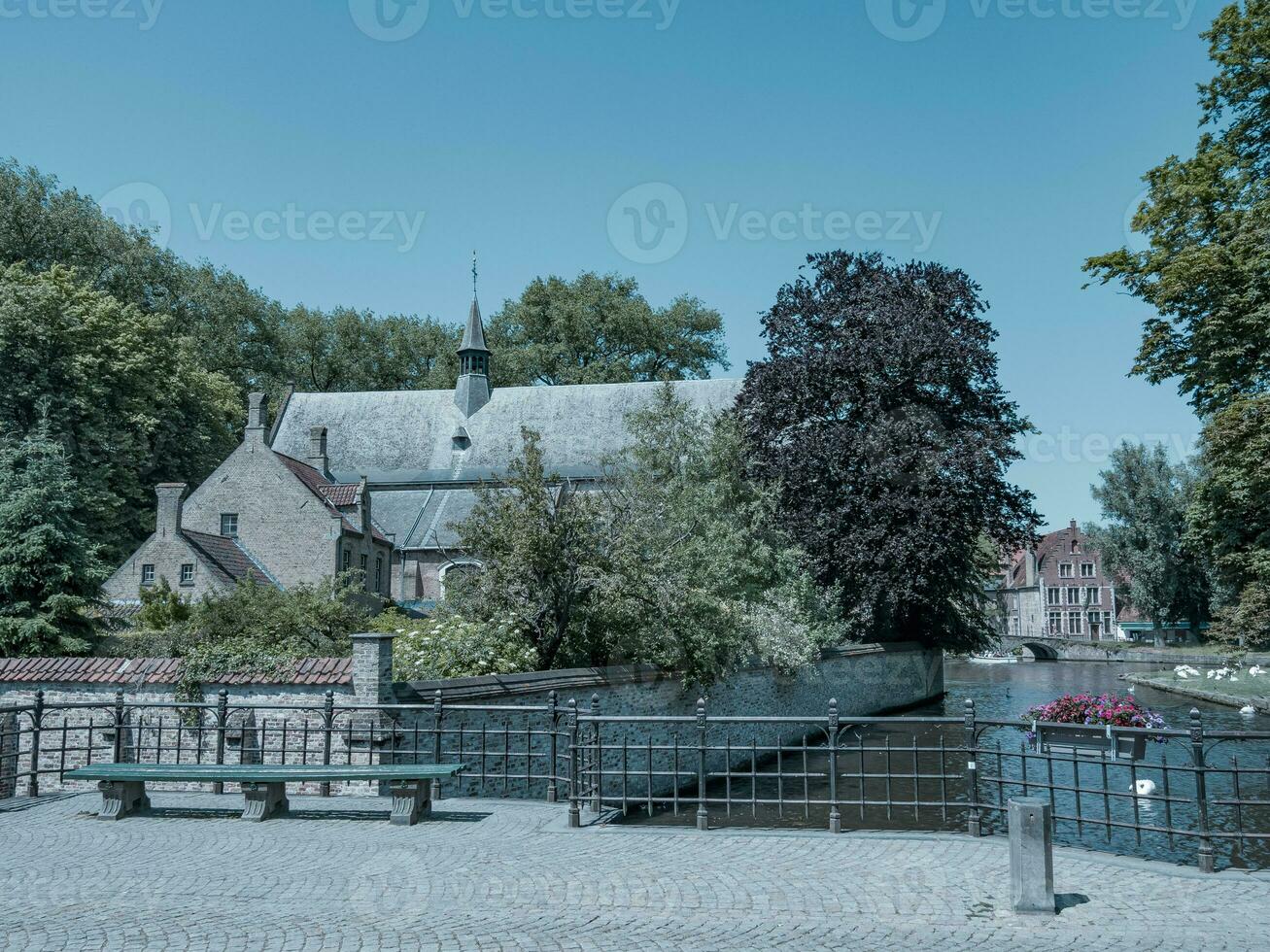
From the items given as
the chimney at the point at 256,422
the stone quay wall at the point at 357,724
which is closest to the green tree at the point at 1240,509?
the stone quay wall at the point at 357,724

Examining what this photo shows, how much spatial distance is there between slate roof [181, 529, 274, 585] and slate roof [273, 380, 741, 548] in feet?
34.6

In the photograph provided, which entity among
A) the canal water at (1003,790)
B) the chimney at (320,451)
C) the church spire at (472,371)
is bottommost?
the canal water at (1003,790)

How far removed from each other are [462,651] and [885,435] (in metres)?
16.8

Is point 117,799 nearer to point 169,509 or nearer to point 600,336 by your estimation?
point 169,509

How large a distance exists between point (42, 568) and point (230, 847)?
9.20m

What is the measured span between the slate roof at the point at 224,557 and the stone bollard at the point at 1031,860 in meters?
23.1

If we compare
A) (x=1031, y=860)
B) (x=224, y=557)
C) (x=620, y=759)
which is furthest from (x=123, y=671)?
(x=224, y=557)

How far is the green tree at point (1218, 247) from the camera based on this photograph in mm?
22547

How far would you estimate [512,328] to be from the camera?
5725 centimetres

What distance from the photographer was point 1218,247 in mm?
22547

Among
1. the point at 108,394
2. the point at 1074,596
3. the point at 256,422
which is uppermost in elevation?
the point at 108,394

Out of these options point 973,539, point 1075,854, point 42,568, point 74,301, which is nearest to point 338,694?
point 42,568

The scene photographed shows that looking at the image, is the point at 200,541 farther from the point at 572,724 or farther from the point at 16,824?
the point at 572,724

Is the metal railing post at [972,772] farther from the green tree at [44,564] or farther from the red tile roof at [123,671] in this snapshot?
the green tree at [44,564]
